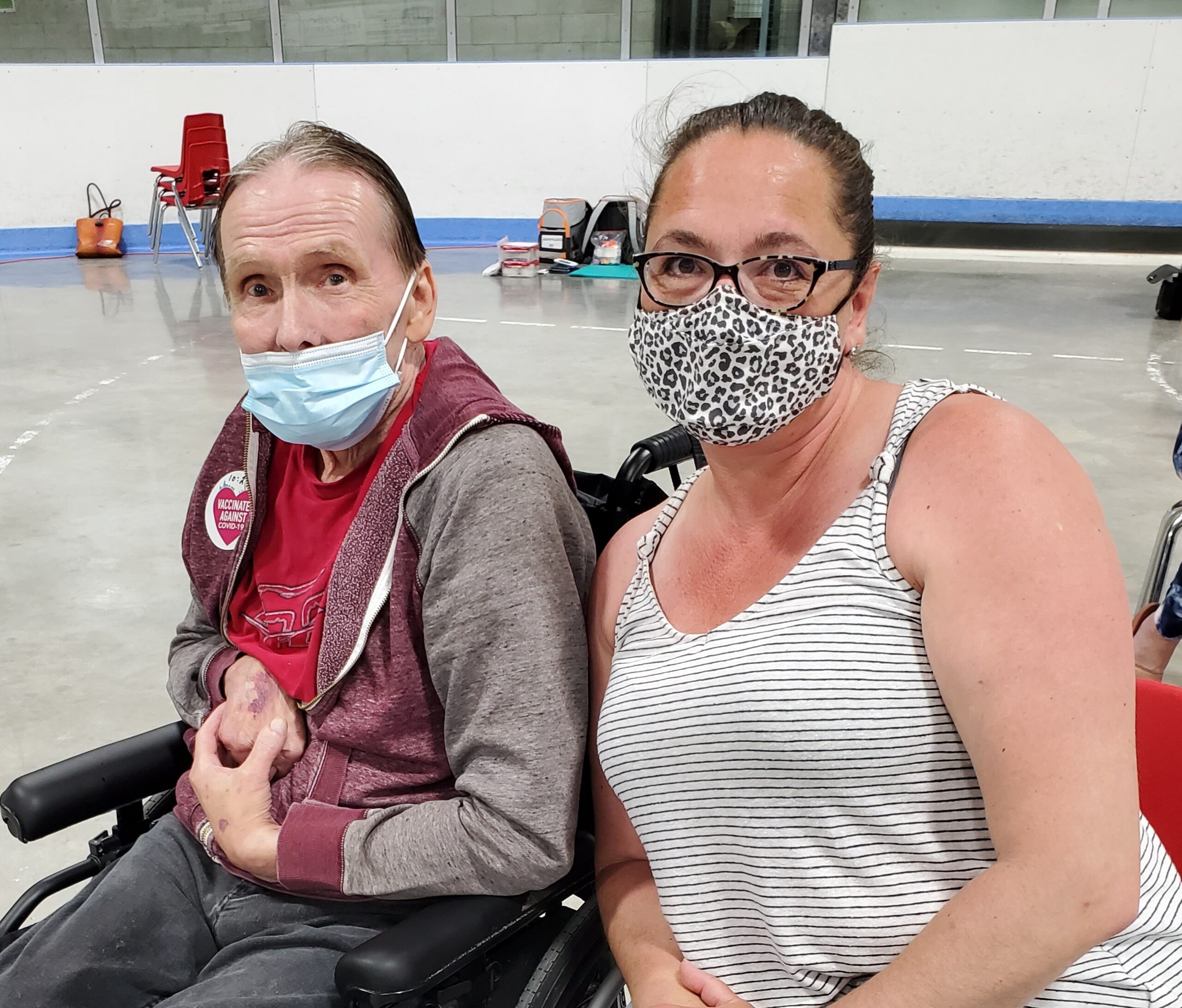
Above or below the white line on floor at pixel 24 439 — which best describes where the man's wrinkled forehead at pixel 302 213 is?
above

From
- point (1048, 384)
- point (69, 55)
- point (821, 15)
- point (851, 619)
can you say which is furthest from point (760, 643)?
point (69, 55)

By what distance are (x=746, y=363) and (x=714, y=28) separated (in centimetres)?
1053

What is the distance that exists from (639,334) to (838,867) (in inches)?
Answer: 21.4

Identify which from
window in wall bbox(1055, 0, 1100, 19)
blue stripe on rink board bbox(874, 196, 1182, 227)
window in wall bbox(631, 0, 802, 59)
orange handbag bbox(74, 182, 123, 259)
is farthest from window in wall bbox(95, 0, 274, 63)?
window in wall bbox(1055, 0, 1100, 19)

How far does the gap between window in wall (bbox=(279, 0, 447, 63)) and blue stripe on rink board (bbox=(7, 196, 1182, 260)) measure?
1.66 meters

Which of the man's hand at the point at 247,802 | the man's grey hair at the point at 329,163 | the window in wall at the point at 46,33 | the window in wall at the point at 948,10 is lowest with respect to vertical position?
the man's hand at the point at 247,802

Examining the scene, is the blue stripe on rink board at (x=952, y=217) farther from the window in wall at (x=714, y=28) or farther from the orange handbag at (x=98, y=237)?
the window in wall at (x=714, y=28)

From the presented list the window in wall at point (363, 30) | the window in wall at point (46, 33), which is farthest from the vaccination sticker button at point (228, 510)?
the window in wall at point (46, 33)

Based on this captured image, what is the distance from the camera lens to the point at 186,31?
10375mm

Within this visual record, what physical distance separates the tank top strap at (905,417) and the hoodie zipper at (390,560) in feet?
1.40

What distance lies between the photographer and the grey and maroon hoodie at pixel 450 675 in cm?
107

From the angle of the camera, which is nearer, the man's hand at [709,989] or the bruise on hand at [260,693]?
the man's hand at [709,989]

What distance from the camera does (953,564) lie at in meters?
0.84

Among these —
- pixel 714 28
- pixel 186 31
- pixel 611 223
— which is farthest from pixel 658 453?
pixel 186 31
